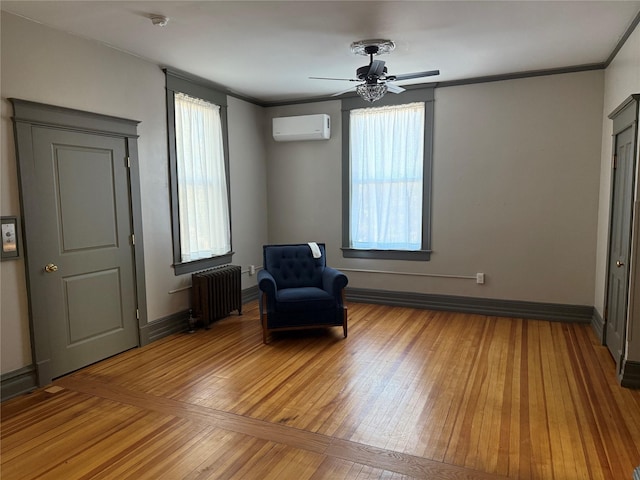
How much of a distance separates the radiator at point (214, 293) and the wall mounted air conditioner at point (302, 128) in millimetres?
2046

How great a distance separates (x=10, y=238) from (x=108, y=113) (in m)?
1.40

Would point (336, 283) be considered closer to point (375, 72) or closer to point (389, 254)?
point (389, 254)

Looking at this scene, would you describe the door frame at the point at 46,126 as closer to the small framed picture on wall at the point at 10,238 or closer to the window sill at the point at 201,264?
the small framed picture on wall at the point at 10,238

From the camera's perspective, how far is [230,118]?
5457mm

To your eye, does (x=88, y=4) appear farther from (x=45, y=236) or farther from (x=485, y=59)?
(x=485, y=59)

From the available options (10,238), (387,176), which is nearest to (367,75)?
(387,176)

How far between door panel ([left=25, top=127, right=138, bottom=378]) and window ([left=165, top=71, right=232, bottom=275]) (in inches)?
26.7

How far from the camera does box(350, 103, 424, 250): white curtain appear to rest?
17.5 feet

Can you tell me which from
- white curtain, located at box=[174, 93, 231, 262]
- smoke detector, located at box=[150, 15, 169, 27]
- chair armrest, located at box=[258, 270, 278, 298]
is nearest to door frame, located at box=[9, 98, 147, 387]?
white curtain, located at box=[174, 93, 231, 262]

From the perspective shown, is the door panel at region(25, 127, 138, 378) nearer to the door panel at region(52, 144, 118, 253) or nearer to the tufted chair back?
the door panel at region(52, 144, 118, 253)

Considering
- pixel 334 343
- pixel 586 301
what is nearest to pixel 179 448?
pixel 334 343

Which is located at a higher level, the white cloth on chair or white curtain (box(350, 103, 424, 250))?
white curtain (box(350, 103, 424, 250))

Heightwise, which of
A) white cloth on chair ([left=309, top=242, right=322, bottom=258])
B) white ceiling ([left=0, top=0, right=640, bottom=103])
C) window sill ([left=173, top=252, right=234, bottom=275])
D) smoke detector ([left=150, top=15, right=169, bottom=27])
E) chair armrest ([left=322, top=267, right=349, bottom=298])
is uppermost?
white ceiling ([left=0, top=0, right=640, bottom=103])

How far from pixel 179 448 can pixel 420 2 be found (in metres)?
3.36
